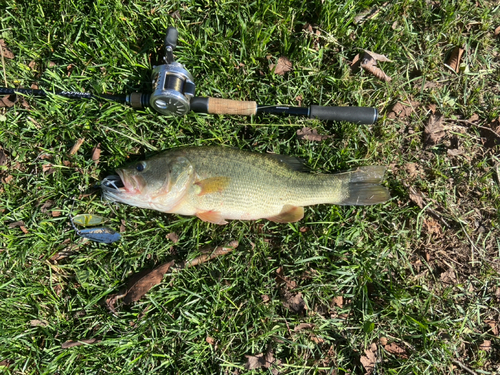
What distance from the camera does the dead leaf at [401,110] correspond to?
3.89 meters

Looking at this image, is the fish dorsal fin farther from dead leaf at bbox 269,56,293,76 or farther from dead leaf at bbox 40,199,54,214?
dead leaf at bbox 40,199,54,214

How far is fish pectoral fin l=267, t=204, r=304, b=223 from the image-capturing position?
135 inches

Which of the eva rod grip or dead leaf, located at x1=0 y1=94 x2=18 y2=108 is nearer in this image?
the eva rod grip

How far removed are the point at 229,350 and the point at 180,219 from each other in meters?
1.56

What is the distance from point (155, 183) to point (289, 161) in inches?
59.7

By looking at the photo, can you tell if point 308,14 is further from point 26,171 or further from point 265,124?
A: point 26,171

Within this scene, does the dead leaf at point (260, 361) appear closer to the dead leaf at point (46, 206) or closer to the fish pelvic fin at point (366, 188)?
A: the fish pelvic fin at point (366, 188)

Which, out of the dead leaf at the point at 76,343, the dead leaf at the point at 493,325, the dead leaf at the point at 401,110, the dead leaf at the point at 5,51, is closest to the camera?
the dead leaf at the point at 76,343

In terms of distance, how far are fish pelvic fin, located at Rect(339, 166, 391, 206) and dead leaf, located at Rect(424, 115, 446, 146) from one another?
2.73 ft

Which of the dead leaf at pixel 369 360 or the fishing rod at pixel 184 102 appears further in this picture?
the dead leaf at pixel 369 360

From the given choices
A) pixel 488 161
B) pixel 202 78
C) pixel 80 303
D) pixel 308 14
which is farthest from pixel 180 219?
pixel 488 161

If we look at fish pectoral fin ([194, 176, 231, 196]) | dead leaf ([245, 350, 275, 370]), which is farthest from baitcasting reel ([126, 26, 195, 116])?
dead leaf ([245, 350, 275, 370])

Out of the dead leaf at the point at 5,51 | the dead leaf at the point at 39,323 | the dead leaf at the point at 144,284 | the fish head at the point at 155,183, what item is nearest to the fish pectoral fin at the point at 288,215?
the fish head at the point at 155,183

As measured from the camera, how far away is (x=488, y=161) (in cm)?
Result: 388
